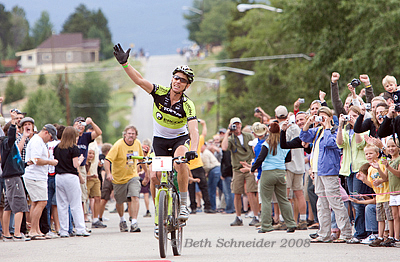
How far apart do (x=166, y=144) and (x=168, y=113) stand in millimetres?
503

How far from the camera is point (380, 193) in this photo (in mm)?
10609

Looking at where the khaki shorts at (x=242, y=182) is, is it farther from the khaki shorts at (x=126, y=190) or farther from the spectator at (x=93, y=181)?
the spectator at (x=93, y=181)

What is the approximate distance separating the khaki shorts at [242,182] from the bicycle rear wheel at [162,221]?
6.86 metres

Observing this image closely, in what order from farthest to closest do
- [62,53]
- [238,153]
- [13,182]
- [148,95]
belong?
1. [62,53]
2. [148,95]
3. [238,153]
4. [13,182]

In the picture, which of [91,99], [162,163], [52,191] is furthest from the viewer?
[91,99]

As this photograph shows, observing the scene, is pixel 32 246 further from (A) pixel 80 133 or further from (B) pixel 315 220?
(B) pixel 315 220

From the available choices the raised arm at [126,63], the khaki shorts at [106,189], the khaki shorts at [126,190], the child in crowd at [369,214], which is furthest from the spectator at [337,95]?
the khaki shorts at [106,189]

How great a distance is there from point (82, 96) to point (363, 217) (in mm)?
88143

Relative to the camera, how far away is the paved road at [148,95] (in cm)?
9243

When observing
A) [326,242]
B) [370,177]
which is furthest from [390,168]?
[326,242]

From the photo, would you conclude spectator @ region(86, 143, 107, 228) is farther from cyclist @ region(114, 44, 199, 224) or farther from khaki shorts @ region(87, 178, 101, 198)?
cyclist @ region(114, 44, 199, 224)

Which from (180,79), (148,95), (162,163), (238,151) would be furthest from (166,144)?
(148,95)

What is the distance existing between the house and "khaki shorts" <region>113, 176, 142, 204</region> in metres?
165

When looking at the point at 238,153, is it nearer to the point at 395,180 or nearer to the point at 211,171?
the point at 211,171
